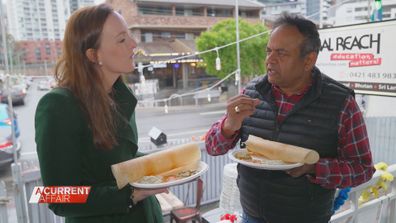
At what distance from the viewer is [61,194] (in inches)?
31.9

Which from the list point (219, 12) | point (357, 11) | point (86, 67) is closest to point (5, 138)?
point (86, 67)

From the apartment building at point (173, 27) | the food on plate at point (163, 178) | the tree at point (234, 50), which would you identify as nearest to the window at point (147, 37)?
the apartment building at point (173, 27)

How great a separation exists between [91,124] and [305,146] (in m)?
0.75

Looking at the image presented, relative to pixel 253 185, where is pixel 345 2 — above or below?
above

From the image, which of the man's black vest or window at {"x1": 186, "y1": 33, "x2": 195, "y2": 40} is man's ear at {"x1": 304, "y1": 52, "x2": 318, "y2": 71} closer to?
the man's black vest

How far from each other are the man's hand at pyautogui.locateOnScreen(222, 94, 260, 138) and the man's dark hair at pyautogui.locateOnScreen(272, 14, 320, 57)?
298mm

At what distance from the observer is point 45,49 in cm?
239

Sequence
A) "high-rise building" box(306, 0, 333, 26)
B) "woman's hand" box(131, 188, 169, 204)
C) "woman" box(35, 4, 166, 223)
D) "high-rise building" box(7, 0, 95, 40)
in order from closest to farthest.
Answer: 1. "woman" box(35, 4, 166, 223)
2. "woman's hand" box(131, 188, 169, 204)
3. "high-rise building" box(7, 0, 95, 40)
4. "high-rise building" box(306, 0, 333, 26)

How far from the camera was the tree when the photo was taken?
5.23 meters

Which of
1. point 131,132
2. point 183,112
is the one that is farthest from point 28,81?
point 183,112

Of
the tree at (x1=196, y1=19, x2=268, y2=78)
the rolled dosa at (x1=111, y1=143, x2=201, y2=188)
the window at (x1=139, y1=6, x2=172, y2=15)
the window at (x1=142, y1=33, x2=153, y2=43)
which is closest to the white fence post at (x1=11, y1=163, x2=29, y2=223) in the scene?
the rolled dosa at (x1=111, y1=143, x2=201, y2=188)

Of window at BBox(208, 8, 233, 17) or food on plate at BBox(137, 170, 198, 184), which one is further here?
window at BBox(208, 8, 233, 17)

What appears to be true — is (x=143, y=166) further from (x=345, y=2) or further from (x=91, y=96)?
(x=345, y=2)

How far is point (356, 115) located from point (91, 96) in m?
0.91
